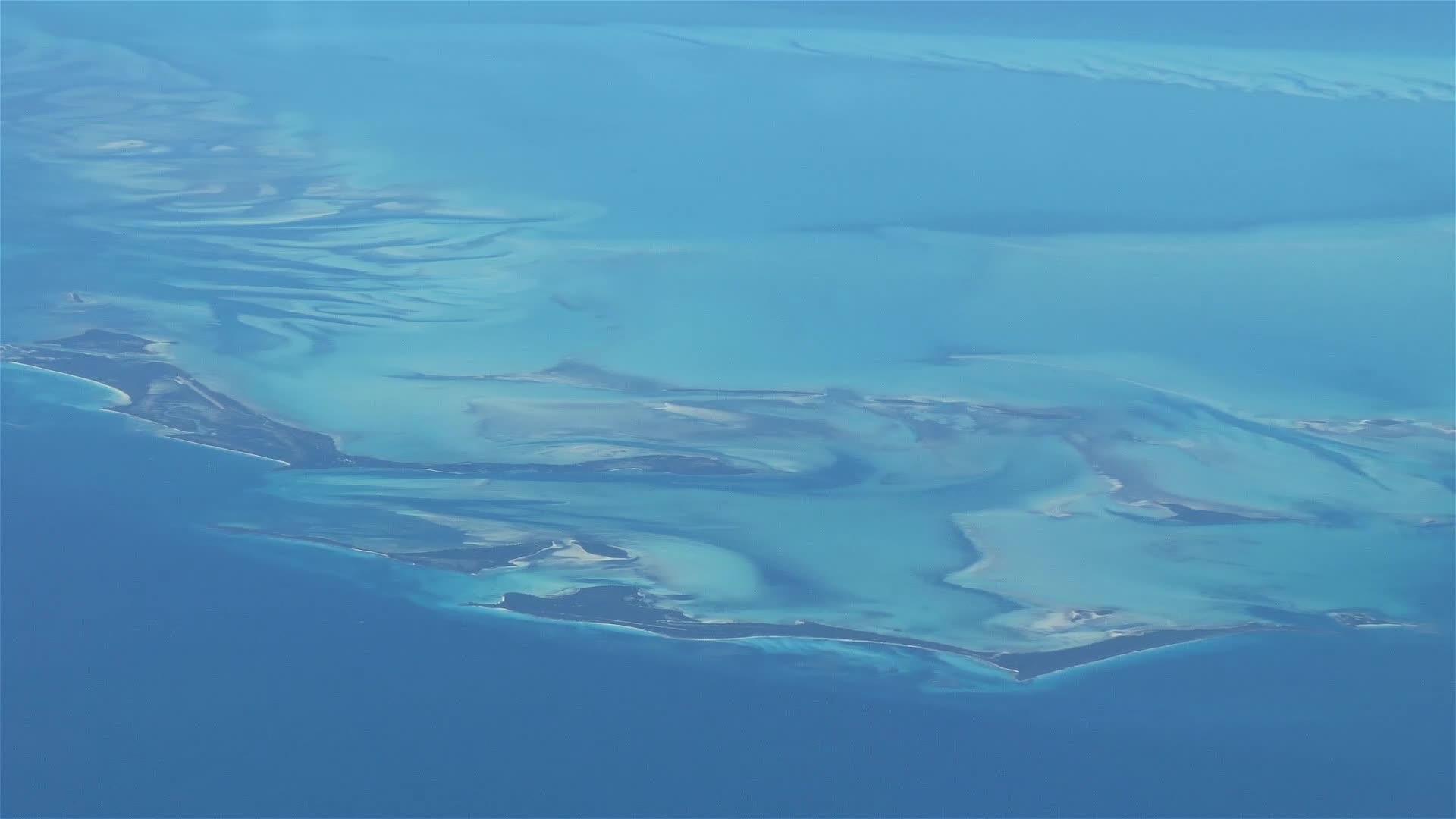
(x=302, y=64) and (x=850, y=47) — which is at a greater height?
(x=850, y=47)

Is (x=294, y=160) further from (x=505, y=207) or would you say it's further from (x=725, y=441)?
(x=725, y=441)

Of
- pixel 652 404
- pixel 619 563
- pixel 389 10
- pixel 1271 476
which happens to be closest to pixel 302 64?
pixel 389 10

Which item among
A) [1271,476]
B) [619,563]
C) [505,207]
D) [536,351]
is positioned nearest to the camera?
[619,563]

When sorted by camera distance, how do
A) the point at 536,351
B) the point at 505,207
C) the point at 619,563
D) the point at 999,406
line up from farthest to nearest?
the point at 505,207
the point at 536,351
the point at 999,406
the point at 619,563

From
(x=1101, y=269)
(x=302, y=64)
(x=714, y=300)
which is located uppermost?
(x=302, y=64)

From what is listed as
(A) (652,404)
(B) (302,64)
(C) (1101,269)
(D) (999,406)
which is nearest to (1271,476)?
(D) (999,406)

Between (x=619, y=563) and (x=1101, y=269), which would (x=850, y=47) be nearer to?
(x=1101, y=269)

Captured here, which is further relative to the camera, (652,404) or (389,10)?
(389,10)
